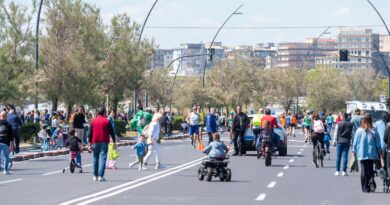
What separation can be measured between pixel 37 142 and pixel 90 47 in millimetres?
10170

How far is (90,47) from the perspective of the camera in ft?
184

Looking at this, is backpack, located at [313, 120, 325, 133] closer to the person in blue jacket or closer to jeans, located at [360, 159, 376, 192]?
jeans, located at [360, 159, 376, 192]

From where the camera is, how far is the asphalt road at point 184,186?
18.6 meters

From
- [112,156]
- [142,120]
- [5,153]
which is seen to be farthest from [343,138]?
[142,120]

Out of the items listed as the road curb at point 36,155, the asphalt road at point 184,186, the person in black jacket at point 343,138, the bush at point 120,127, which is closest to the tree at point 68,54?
the bush at point 120,127

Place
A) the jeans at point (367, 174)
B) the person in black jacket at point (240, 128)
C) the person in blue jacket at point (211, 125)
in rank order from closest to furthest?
1. the jeans at point (367, 174)
2. the person in black jacket at point (240, 128)
3. the person in blue jacket at point (211, 125)

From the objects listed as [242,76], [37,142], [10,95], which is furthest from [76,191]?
[242,76]

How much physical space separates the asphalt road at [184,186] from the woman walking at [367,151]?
0.30 meters

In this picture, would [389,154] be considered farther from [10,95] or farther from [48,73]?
[48,73]

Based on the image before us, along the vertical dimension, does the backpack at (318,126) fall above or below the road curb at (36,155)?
above

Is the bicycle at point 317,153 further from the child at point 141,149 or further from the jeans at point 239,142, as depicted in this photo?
the jeans at point 239,142

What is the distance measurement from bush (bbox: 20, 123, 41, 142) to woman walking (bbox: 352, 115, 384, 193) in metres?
25.6

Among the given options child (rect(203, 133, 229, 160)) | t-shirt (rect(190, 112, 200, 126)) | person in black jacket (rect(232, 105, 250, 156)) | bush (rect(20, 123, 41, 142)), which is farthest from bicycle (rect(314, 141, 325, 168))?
bush (rect(20, 123, 41, 142))

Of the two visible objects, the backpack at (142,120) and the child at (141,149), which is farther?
the backpack at (142,120)
